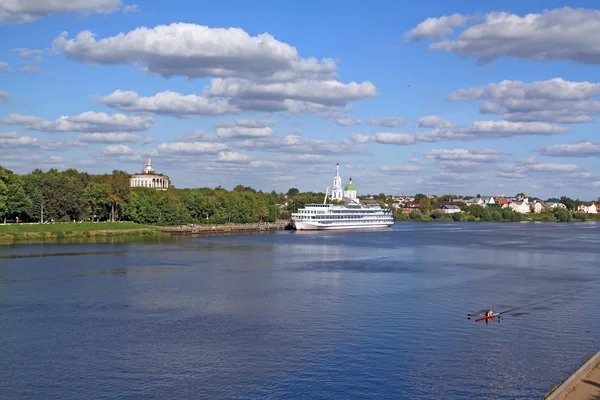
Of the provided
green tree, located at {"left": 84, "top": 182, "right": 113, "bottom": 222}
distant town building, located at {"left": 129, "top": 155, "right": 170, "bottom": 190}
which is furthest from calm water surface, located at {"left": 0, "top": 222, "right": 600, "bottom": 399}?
distant town building, located at {"left": 129, "top": 155, "right": 170, "bottom": 190}

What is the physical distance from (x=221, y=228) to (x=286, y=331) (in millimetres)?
85841

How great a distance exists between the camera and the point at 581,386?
663 inches

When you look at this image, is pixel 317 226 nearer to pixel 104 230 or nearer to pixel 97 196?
pixel 97 196

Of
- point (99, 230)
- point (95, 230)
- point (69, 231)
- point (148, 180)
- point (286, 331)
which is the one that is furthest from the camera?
point (148, 180)

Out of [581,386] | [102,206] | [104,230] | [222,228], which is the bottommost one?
[581,386]

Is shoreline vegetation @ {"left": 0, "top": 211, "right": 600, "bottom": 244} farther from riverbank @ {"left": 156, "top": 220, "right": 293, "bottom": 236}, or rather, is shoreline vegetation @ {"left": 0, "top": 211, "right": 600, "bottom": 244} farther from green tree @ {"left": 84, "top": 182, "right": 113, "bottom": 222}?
green tree @ {"left": 84, "top": 182, "right": 113, "bottom": 222}

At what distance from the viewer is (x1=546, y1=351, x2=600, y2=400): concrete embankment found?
1597 centimetres

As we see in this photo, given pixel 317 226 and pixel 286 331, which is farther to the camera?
pixel 317 226

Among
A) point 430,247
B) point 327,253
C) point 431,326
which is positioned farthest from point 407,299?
point 430,247

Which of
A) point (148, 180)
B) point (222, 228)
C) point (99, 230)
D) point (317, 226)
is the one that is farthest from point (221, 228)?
point (148, 180)

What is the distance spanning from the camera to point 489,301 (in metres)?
36.6

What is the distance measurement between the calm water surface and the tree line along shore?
32.6 m

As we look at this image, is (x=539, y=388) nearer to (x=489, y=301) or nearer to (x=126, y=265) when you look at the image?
(x=489, y=301)

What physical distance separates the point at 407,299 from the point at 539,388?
52.5ft
